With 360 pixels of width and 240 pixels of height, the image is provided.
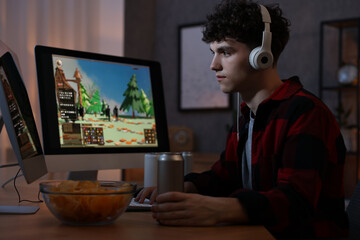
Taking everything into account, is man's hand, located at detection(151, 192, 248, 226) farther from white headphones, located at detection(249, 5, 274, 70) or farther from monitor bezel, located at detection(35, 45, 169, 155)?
monitor bezel, located at detection(35, 45, 169, 155)

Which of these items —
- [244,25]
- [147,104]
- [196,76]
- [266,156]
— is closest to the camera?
[266,156]

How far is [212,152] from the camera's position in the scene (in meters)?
4.20

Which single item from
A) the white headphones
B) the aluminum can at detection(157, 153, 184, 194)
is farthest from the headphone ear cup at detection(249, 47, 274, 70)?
the aluminum can at detection(157, 153, 184, 194)

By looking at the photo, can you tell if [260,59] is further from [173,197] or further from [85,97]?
[85,97]

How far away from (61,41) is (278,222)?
10.0 feet

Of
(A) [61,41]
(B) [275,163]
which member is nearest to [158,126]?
(B) [275,163]

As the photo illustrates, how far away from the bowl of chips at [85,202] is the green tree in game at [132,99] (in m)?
0.77

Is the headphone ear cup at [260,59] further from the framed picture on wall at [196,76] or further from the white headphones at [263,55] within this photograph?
the framed picture on wall at [196,76]

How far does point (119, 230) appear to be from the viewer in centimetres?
84

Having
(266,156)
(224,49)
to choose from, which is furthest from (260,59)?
(266,156)

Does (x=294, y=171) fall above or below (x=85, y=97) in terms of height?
below

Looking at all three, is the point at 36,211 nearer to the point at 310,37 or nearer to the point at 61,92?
the point at 61,92

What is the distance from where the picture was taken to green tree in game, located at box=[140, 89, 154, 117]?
5.54 ft

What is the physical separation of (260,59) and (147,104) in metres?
0.60
